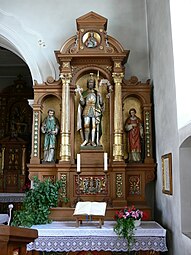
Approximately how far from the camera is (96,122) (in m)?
5.88

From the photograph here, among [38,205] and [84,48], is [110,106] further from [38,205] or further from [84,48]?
[38,205]

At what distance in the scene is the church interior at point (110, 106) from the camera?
4.40 metres

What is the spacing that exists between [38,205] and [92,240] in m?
1.10

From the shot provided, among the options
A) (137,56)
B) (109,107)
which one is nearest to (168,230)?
(109,107)

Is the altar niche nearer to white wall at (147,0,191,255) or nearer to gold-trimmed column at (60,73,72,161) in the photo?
gold-trimmed column at (60,73,72,161)

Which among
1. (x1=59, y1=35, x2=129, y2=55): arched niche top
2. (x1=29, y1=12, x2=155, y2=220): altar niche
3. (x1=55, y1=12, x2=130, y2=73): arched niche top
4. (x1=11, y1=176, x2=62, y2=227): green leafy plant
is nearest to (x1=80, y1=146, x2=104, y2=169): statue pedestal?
(x1=29, y1=12, x2=155, y2=220): altar niche

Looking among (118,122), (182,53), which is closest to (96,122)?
(118,122)

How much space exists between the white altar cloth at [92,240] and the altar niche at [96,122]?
1166 mm

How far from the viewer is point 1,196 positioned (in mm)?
8953

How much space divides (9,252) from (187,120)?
119 inches

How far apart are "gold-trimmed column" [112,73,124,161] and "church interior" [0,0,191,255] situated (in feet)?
0.05

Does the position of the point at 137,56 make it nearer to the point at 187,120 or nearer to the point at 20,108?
the point at 187,120

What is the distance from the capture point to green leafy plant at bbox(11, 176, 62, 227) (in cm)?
479

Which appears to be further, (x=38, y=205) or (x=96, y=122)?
(x=96, y=122)
